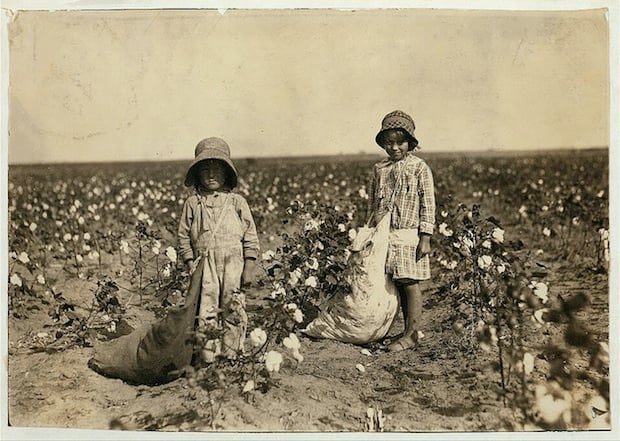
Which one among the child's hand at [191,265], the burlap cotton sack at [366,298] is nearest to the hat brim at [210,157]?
the child's hand at [191,265]

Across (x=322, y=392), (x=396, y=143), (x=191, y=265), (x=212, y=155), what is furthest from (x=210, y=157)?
(x=322, y=392)

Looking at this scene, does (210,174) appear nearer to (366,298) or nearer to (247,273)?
(247,273)

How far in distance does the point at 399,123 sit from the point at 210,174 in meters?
0.89

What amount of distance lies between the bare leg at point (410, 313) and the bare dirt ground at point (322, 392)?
46 millimetres

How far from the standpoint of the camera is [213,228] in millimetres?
2645

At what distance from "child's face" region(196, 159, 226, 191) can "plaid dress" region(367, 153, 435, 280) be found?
754 mm

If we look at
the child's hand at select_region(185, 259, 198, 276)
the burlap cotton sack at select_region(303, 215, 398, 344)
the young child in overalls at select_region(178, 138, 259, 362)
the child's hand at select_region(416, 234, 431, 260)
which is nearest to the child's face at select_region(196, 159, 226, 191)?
the young child in overalls at select_region(178, 138, 259, 362)

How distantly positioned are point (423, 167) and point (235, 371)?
1.25 meters

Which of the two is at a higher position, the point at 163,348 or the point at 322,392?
the point at 163,348

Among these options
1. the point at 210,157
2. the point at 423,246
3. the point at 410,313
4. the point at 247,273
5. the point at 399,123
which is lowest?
the point at 410,313

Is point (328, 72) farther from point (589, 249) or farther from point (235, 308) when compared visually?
point (589, 249)

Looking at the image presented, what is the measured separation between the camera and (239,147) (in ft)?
9.55

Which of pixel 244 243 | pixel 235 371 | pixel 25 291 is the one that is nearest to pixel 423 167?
pixel 244 243

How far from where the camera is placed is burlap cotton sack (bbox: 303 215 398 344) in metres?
2.75
